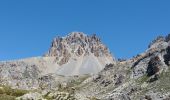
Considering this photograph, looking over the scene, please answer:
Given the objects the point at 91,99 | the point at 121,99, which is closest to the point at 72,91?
the point at 91,99

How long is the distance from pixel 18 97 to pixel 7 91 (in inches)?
183

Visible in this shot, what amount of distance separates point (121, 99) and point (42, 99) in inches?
392

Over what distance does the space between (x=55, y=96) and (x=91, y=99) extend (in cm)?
450

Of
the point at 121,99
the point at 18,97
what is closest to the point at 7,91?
the point at 18,97

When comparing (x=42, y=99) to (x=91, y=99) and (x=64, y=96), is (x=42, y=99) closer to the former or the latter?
(x=64, y=96)

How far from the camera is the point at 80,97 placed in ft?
169

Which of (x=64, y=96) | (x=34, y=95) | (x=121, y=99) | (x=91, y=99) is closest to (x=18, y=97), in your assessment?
(x=34, y=95)

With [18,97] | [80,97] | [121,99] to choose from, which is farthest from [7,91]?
[121,99]

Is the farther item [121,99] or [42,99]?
[121,99]

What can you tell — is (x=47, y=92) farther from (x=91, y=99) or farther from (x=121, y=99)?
(x=121, y=99)

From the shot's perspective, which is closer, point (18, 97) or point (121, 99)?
point (18, 97)

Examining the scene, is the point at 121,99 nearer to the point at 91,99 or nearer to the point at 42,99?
the point at 91,99

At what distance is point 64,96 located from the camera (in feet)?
168

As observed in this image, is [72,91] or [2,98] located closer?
[2,98]
